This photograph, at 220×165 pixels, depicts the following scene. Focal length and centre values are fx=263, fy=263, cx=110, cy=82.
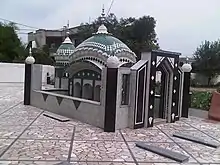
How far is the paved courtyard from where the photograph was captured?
4.78 meters

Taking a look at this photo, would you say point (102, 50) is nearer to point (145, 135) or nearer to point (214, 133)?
point (145, 135)

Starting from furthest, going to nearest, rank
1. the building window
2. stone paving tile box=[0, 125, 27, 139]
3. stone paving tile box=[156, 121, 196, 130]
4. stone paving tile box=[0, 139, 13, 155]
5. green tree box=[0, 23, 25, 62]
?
green tree box=[0, 23, 25, 62] → stone paving tile box=[156, 121, 196, 130] → the building window → stone paving tile box=[0, 125, 27, 139] → stone paving tile box=[0, 139, 13, 155]

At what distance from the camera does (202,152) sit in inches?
214

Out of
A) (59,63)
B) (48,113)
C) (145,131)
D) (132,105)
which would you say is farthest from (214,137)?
(59,63)

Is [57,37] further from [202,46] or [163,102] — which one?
[163,102]

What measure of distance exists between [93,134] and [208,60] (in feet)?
78.2

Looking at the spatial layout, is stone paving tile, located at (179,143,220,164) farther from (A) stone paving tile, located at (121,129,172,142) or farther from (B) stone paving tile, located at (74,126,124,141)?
(B) stone paving tile, located at (74,126,124,141)

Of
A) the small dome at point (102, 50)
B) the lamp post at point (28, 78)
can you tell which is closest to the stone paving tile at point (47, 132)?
the small dome at point (102, 50)

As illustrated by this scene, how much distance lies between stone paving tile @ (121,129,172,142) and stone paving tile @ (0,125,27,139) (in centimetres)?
259

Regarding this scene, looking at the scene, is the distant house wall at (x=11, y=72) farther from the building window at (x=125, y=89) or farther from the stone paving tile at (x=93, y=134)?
the building window at (x=125, y=89)

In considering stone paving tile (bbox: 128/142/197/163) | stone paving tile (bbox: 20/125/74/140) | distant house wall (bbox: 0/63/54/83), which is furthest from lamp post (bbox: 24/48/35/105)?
distant house wall (bbox: 0/63/54/83)

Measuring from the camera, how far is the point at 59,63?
1733 centimetres

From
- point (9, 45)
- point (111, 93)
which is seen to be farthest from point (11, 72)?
point (111, 93)

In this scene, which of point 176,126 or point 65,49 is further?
point 65,49
